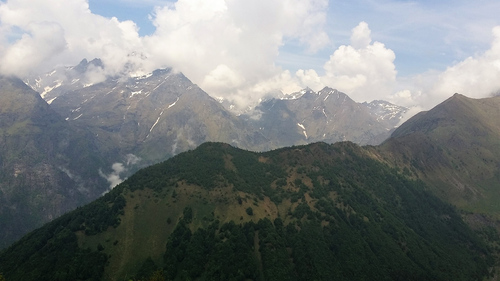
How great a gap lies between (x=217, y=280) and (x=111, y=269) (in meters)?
61.4

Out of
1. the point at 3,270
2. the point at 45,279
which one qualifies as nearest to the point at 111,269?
the point at 45,279

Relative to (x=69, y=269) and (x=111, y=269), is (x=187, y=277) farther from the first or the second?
(x=69, y=269)

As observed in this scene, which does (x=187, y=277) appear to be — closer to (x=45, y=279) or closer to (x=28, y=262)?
(x=45, y=279)

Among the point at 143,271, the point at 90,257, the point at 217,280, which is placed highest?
the point at 90,257

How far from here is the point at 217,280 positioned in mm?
197500

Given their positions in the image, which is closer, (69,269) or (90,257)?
(69,269)

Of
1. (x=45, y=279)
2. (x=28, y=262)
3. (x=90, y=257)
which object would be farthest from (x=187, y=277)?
(x=28, y=262)

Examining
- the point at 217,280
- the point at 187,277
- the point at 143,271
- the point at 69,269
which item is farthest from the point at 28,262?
the point at 217,280

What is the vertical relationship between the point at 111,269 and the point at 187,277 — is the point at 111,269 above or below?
above

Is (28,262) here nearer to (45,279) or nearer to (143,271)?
(45,279)

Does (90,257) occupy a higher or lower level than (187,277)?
higher

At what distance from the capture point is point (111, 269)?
199 metres

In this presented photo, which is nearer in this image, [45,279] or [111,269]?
[45,279]

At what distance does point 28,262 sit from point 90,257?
1321 inches
